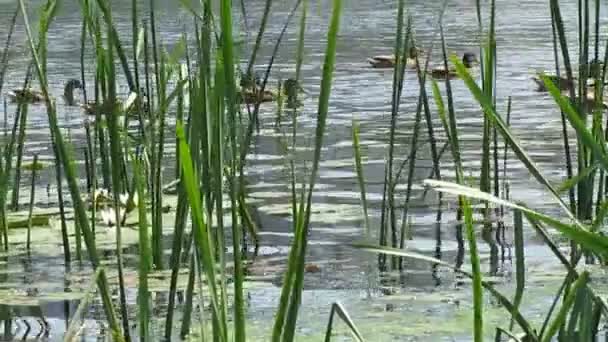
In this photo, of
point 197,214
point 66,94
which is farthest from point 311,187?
point 66,94

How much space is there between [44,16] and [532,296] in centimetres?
125

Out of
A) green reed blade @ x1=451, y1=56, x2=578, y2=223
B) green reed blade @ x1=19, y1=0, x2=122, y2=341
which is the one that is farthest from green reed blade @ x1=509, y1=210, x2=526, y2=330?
green reed blade @ x1=19, y1=0, x2=122, y2=341

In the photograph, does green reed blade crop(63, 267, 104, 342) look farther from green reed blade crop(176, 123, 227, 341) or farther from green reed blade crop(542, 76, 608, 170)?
green reed blade crop(542, 76, 608, 170)

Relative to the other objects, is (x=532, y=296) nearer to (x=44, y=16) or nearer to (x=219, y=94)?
(x=44, y=16)

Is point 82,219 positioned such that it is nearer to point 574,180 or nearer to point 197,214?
point 197,214

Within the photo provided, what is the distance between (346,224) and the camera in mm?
4375

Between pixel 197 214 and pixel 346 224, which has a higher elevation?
pixel 197 214

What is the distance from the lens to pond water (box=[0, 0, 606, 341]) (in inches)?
124

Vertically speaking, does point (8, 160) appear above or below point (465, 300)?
above

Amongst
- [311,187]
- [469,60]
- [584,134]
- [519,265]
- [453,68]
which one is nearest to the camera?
[584,134]

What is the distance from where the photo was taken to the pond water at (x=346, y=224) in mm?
3154

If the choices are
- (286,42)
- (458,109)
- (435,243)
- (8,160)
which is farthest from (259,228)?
(286,42)

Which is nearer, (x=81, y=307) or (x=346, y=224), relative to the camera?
(x=81, y=307)

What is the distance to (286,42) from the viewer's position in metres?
12.9
